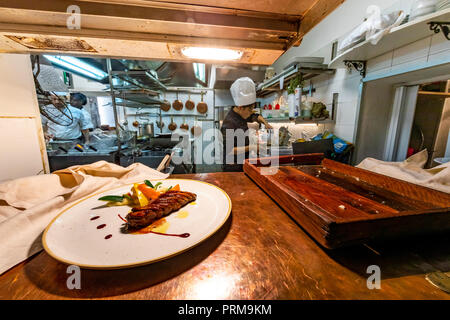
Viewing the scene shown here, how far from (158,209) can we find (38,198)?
1.91ft

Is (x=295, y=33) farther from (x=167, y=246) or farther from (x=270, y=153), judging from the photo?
(x=270, y=153)

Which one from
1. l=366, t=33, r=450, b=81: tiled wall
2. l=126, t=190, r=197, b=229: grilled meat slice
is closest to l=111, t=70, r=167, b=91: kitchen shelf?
l=126, t=190, r=197, b=229: grilled meat slice

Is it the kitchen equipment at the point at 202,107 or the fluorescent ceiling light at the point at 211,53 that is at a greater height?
the kitchen equipment at the point at 202,107

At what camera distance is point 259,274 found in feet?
1.32

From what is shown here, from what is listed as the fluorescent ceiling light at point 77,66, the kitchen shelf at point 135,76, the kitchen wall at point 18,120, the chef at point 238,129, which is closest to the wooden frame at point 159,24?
the kitchen wall at point 18,120

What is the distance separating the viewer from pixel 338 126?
224cm

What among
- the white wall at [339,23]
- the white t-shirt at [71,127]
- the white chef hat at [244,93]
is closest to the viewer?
the white wall at [339,23]

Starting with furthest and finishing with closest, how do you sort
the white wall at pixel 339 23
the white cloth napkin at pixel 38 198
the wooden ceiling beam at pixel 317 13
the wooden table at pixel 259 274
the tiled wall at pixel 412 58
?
the white wall at pixel 339 23
the tiled wall at pixel 412 58
the wooden ceiling beam at pixel 317 13
the white cloth napkin at pixel 38 198
the wooden table at pixel 259 274

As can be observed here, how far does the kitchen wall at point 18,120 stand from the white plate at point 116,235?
37.3 inches

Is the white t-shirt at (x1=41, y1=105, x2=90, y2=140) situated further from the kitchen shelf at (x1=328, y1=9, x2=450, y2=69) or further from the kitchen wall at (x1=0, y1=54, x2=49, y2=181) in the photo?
the kitchen shelf at (x1=328, y1=9, x2=450, y2=69)

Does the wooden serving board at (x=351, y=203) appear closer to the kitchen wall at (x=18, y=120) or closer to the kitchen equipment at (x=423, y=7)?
the kitchen equipment at (x=423, y=7)

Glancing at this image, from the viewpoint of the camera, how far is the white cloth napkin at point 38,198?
0.46 metres

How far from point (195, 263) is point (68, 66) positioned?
441cm

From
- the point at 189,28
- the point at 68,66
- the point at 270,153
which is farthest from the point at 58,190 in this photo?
the point at 68,66
